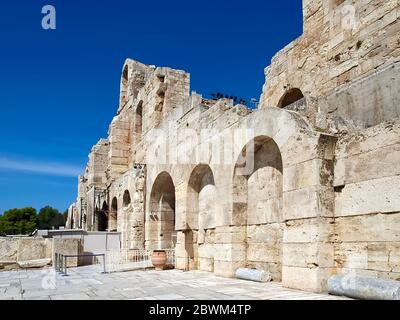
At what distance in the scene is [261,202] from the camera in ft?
29.6

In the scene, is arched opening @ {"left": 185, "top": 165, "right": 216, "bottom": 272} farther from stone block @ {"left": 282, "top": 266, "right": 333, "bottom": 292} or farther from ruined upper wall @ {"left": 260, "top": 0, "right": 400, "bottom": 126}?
stone block @ {"left": 282, "top": 266, "right": 333, "bottom": 292}

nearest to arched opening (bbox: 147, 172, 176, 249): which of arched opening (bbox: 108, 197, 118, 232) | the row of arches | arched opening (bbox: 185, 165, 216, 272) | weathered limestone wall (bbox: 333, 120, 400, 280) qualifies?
arched opening (bbox: 185, 165, 216, 272)

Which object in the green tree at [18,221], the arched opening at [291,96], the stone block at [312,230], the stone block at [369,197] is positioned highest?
the arched opening at [291,96]

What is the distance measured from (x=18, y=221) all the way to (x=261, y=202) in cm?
5380


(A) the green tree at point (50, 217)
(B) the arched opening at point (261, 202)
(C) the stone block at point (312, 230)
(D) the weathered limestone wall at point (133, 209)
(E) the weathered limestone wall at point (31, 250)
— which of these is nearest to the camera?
(C) the stone block at point (312, 230)

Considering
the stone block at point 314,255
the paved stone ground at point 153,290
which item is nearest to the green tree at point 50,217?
the paved stone ground at point 153,290

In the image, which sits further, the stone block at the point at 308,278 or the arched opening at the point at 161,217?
the arched opening at the point at 161,217

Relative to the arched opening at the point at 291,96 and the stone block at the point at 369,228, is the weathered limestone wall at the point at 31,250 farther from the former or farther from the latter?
the stone block at the point at 369,228

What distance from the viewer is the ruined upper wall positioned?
29.2 ft

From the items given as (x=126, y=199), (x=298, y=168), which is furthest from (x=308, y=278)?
(x=126, y=199)

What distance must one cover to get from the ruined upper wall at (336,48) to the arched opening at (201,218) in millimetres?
3260

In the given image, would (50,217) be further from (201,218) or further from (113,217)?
(201,218)

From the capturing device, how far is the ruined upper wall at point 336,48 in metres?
8.91

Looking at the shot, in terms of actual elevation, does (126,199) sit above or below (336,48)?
below
